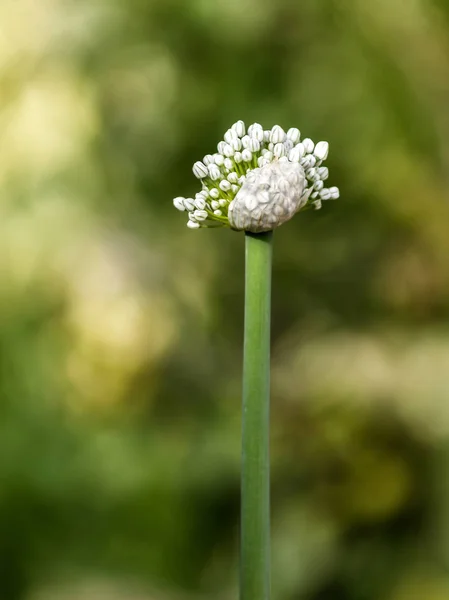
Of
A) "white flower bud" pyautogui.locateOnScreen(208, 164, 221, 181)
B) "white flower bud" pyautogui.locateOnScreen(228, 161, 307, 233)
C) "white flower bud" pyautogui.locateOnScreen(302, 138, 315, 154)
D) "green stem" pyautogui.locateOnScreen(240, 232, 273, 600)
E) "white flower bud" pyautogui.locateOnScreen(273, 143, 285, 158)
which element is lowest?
"green stem" pyautogui.locateOnScreen(240, 232, 273, 600)

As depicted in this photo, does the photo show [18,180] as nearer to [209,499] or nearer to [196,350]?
[196,350]

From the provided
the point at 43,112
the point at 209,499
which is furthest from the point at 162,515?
the point at 43,112

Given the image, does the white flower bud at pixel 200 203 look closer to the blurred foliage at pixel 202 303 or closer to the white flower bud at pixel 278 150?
the white flower bud at pixel 278 150

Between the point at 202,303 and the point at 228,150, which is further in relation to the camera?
the point at 202,303

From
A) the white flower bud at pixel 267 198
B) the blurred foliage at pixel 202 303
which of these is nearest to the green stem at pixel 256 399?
the white flower bud at pixel 267 198

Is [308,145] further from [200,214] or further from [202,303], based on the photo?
[202,303]

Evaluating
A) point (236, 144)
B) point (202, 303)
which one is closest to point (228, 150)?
point (236, 144)

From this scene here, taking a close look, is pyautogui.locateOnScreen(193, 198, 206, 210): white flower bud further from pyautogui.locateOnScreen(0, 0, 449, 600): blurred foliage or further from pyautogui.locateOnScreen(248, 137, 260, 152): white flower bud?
pyautogui.locateOnScreen(0, 0, 449, 600): blurred foliage

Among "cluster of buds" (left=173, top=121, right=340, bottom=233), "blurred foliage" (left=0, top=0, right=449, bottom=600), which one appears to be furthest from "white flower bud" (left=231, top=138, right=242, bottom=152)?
"blurred foliage" (left=0, top=0, right=449, bottom=600)
